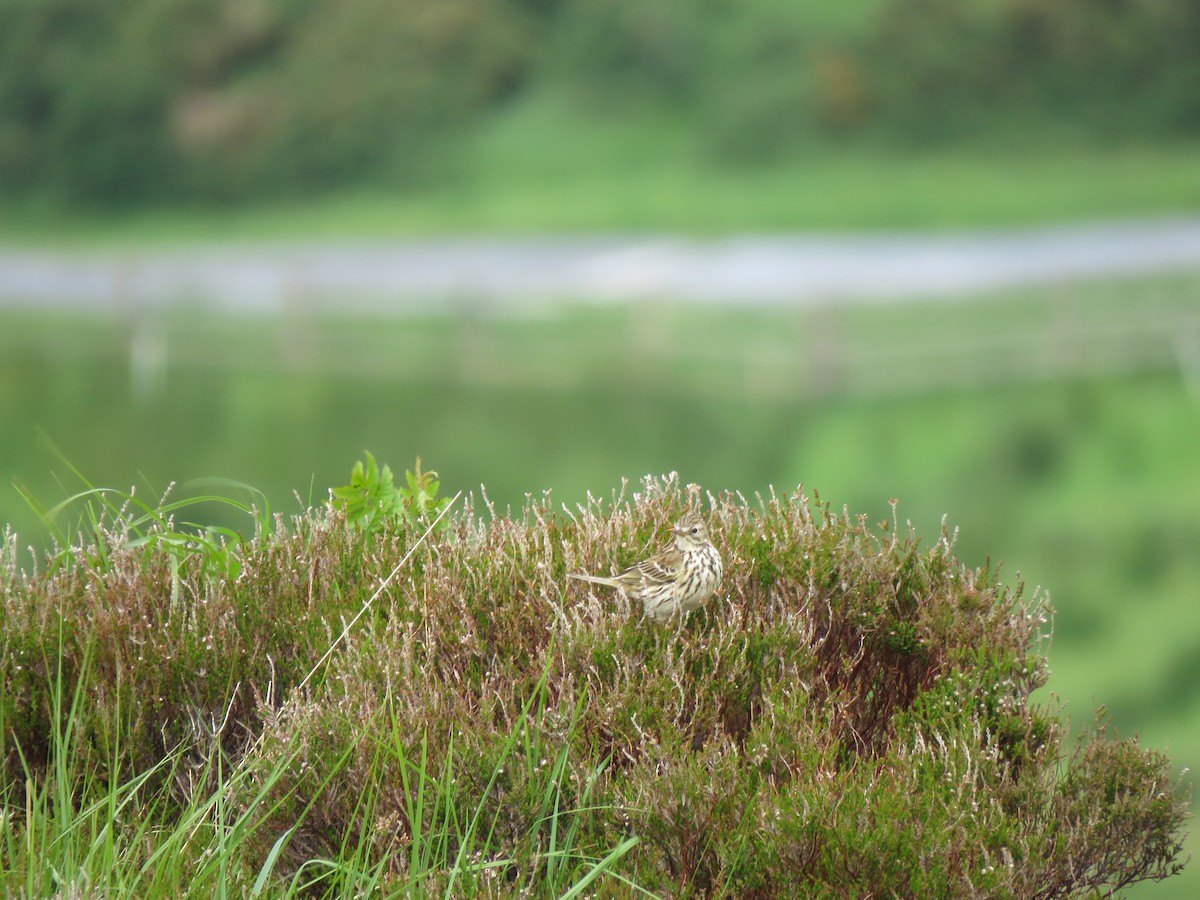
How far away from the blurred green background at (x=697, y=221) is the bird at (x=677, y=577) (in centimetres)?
864

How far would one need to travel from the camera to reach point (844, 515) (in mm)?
3307

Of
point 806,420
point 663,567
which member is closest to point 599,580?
point 663,567

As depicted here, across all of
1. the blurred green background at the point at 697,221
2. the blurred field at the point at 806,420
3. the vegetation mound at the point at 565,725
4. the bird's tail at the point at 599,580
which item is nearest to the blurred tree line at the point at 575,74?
the blurred green background at the point at 697,221

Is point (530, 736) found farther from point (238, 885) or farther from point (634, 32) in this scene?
point (634, 32)

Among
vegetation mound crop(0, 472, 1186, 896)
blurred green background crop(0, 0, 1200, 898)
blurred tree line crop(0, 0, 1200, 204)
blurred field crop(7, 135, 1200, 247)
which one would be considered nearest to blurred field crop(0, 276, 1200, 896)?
blurred green background crop(0, 0, 1200, 898)

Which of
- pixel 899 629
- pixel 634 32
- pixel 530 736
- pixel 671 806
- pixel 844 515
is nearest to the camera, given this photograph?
pixel 671 806

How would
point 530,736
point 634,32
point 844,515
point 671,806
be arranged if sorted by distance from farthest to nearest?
1. point 634,32
2. point 844,515
3. point 530,736
4. point 671,806

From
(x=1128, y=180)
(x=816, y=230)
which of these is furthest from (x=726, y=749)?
(x=1128, y=180)

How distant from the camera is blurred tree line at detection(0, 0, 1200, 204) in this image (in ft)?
39.2

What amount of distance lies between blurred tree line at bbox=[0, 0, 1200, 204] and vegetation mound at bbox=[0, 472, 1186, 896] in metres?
9.29

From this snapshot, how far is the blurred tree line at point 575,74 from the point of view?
12.0 metres

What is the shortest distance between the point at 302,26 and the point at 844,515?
10.9 meters

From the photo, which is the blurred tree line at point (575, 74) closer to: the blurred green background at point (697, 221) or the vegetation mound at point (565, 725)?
the blurred green background at point (697, 221)

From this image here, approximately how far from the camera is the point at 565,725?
2.72 meters
